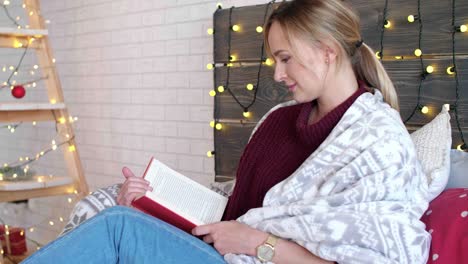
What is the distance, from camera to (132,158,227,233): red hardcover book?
1339 mm

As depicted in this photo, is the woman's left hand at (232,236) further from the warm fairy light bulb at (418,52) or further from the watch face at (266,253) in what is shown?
the warm fairy light bulb at (418,52)

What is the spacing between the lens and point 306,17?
1.31 metres

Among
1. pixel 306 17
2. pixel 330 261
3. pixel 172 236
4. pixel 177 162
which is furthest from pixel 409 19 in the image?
pixel 177 162

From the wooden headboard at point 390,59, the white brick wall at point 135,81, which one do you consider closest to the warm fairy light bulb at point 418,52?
the wooden headboard at point 390,59

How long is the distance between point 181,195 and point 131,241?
21cm

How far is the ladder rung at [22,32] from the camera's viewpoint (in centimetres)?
229

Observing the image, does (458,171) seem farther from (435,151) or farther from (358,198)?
(358,198)

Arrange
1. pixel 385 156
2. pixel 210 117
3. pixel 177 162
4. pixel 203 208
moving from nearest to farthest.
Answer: pixel 385 156 < pixel 203 208 < pixel 210 117 < pixel 177 162

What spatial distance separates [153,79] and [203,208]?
1339mm

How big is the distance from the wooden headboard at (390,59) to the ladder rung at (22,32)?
797 millimetres

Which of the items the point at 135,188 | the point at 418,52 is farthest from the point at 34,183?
the point at 418,52

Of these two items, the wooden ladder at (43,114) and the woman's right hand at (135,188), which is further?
the wooden ladder at (43,114)

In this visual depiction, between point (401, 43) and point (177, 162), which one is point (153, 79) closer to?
point (177, 162)

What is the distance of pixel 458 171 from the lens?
4.56ft
